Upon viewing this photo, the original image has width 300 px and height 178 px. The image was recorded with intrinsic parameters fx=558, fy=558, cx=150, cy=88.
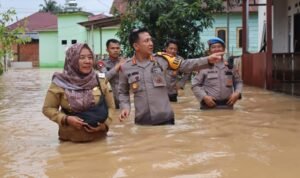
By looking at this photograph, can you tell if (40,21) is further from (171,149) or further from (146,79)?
(171,149)

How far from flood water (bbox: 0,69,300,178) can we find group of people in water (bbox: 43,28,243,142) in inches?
8.1

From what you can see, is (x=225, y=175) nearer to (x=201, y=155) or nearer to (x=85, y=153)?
(x=201, y=155)

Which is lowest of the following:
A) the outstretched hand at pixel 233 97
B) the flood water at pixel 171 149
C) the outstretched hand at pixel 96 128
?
the flood water at pixel 171 149

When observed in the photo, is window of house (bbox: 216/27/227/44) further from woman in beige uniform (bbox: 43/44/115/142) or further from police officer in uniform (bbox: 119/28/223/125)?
woman in beige uniform (bbox: 43/44/115/142)

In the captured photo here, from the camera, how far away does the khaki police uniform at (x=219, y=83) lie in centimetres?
895

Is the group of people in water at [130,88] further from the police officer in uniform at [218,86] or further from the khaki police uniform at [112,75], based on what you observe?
the khaki police uniform at [112,75]

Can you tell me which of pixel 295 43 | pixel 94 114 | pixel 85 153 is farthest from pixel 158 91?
pixel 295 43

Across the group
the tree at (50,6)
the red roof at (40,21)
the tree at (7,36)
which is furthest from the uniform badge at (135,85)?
the tree at (50,6)

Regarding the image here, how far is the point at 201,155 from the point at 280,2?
581 inches

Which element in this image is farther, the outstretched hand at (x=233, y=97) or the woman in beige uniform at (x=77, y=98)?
the outstretched hand at (x=233, y=97)

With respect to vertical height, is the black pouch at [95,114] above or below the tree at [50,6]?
below

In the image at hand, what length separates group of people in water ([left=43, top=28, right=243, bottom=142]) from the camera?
5953 mm

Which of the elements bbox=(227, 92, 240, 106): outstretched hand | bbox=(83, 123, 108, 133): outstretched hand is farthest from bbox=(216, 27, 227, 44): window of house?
bbox=(83, 123, 108, 133): outstretched hand

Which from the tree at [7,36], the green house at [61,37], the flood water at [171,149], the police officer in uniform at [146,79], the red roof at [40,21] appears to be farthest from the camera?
the red roof at [40,21]
